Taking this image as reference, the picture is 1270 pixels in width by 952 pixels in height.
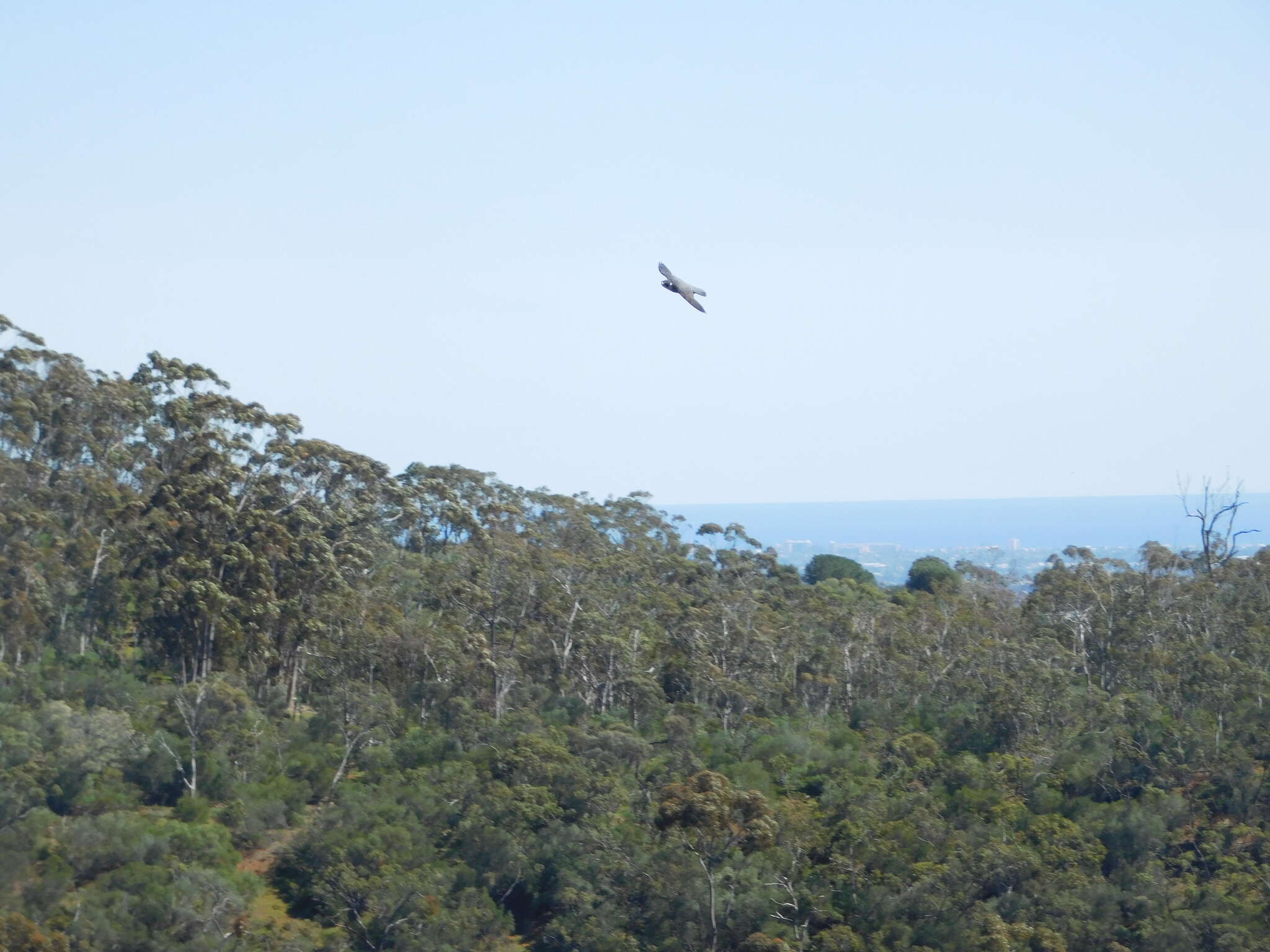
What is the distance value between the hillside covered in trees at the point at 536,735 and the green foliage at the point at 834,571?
1973 centimetres

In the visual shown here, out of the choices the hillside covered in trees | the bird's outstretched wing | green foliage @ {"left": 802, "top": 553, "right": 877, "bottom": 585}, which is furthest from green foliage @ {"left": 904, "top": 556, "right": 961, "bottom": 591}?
the bird's outstretched wing

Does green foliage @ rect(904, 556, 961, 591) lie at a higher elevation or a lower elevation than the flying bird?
lower

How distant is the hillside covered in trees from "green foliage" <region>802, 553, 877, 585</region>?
19.7 metres

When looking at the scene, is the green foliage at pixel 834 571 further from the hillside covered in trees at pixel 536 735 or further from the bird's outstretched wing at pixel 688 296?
the bird's outstretched wing at pixel 688 296

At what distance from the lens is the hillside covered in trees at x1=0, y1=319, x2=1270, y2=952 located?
27.2 m

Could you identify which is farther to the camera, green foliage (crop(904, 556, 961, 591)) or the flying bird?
green foliage (crop(904, 556, 961, 591))

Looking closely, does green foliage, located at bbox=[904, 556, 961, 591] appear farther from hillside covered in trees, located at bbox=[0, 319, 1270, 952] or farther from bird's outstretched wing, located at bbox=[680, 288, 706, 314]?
bird's outstretched wing, located at bbox=[680, 288, 706, 314]

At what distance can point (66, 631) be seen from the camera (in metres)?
36.9

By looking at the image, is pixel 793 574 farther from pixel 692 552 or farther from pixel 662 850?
pixel 662 850

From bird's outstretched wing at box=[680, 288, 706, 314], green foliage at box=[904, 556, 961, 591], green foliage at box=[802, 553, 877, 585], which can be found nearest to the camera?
bird's outstretched wing at box=[680, 288, 706, 314]

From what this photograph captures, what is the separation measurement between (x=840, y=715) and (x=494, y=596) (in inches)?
416

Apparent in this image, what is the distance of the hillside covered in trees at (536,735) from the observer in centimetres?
2722

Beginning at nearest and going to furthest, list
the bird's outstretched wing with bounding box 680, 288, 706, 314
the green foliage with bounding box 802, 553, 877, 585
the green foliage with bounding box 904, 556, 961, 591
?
the bird's outstretched wing with bounding box 680, 288, 706, 314
the green foliage with bounding box 904, 556, 961, 591
the green foliage with bounding box 802, 553, 877, 585

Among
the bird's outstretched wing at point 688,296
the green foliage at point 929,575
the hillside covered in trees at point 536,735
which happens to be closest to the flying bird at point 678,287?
the bird's outstretched wing at point 688,296
